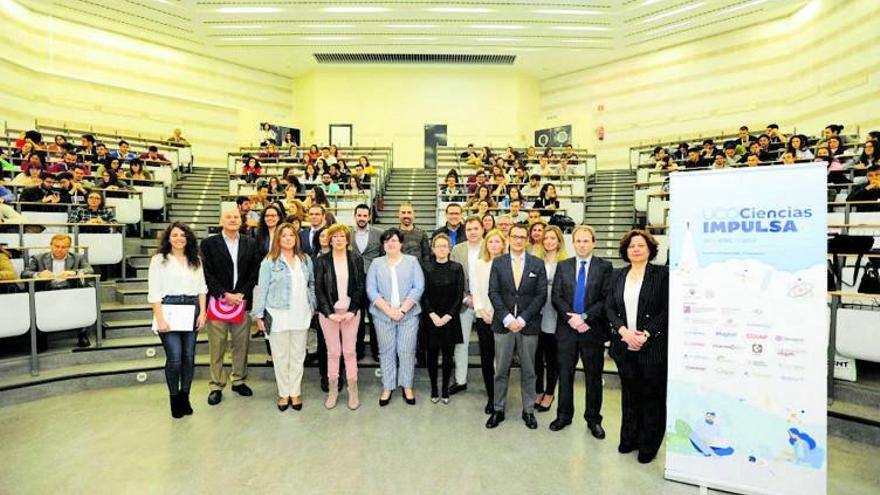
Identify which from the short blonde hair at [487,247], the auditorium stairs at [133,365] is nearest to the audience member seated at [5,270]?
the auditorium stairs at [133,365]

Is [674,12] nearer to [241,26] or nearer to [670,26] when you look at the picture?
[670,26]

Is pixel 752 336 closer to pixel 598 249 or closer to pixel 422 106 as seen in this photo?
pixel 598 249

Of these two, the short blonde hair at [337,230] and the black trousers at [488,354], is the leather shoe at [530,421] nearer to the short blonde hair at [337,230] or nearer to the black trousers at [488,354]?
the black trousers at [488,354]

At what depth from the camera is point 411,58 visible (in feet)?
48.3

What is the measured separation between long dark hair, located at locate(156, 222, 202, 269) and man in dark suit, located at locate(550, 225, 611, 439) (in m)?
2.75

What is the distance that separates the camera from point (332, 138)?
1606 cm

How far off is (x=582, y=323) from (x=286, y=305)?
2.23 m

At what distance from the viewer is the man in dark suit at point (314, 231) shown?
14.1 ft

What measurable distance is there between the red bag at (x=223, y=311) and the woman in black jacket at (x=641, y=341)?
289 cm

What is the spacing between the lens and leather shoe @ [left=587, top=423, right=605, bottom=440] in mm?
3234

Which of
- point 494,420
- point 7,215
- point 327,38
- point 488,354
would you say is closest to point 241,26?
point 327,38

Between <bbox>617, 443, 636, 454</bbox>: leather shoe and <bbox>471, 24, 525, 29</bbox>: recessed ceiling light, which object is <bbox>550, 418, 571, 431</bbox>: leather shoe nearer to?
<bbox>617, 443, 636, 454</bbox>: leather shoe

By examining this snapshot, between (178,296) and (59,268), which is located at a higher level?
(59,268)

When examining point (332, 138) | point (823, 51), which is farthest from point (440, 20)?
point (823, 51)
